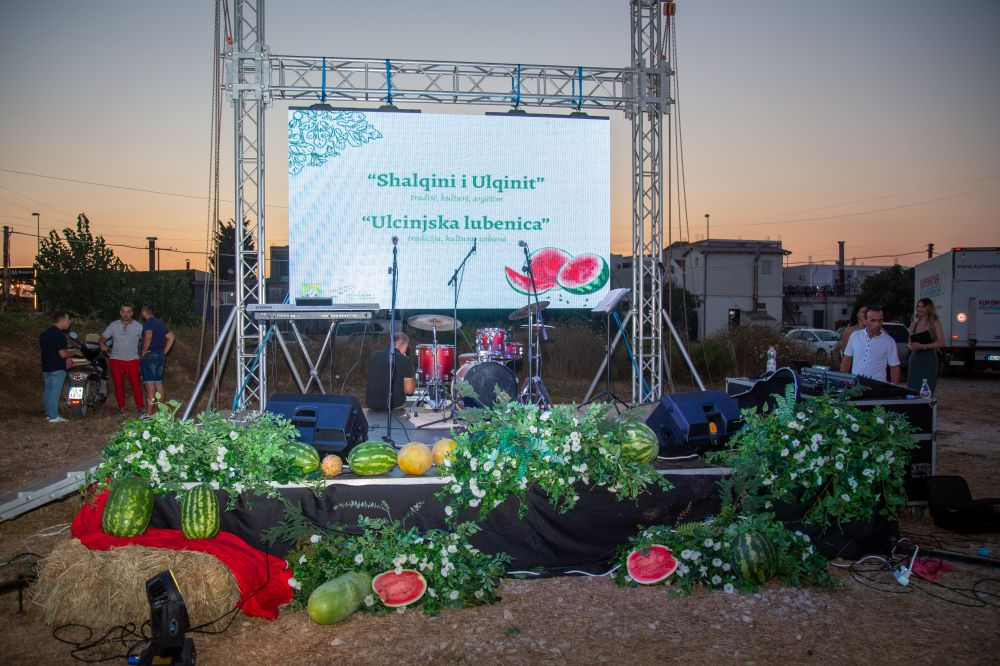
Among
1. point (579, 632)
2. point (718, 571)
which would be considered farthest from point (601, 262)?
point (579, 632)

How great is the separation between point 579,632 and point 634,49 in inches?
331

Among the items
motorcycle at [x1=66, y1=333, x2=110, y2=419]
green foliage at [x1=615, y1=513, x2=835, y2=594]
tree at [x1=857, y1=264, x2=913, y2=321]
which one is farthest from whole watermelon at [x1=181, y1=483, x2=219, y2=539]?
tree at [x1=857, y1=264, x2=913, y2=321]

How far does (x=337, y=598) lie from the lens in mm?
3600

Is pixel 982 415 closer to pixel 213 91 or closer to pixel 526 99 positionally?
pixel 526 99

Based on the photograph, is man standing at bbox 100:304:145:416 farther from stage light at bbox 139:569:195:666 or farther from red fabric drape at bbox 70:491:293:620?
stage light at bbox 139:569:195:666

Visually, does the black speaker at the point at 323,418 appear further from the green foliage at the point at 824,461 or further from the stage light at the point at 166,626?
the green foliage at the point at 824,461

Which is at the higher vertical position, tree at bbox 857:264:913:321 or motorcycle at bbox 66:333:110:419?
tree at bbox 857:264:913:321

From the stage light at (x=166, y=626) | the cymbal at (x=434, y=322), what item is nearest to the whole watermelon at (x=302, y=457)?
the stage light at (x=166, y=626)

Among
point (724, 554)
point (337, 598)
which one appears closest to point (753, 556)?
point (724, 554)

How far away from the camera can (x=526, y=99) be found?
958 cm

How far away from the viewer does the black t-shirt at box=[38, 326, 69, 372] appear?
32.5 ft

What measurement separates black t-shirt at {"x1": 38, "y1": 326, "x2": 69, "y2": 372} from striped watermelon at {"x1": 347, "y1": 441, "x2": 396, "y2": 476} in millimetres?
7739

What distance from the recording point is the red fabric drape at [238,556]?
3750 millimetres

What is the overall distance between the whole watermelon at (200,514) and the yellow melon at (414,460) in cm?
110
